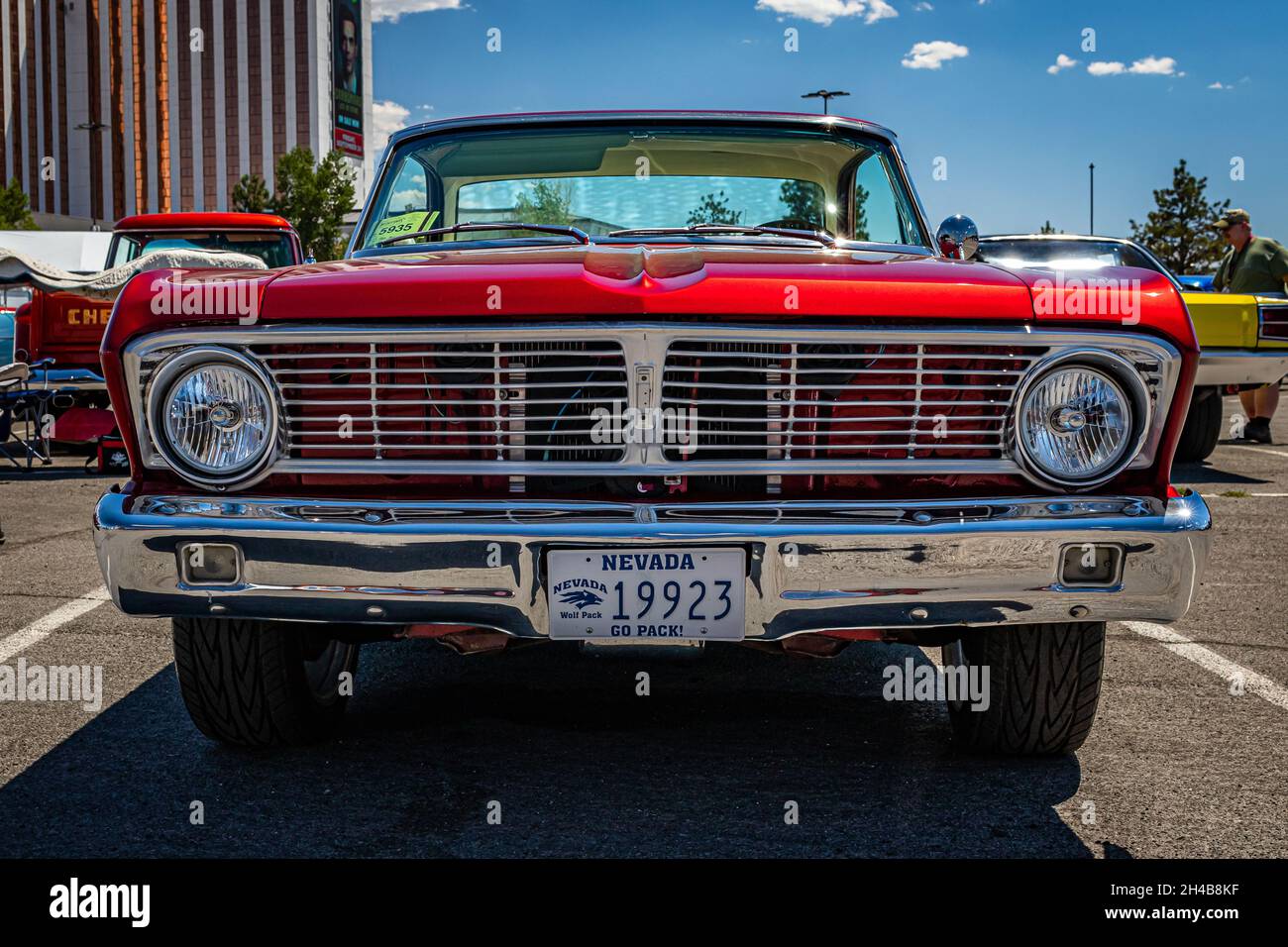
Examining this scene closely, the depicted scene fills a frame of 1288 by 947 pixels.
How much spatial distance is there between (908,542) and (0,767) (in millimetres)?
2258

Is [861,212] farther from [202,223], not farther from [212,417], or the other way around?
[202,223]

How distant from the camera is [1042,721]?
10.6 ft

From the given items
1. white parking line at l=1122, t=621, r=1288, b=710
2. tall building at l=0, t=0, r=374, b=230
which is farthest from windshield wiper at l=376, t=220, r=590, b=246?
tall building at l=0, t=0, r=374, b=230

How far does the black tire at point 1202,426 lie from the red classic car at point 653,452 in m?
7.29

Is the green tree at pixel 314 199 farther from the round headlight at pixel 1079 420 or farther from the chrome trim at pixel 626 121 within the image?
the round headlight at pixel 1079 420

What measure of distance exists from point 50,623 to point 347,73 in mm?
97600

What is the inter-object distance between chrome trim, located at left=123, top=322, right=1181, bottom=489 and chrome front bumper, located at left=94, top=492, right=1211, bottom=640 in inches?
3.6

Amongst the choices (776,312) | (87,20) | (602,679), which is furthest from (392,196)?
(87,20)

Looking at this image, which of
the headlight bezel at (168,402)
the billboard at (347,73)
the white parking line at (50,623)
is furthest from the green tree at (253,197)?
the headlight bezel at (168,402)

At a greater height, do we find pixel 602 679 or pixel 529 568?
pixel 529 568

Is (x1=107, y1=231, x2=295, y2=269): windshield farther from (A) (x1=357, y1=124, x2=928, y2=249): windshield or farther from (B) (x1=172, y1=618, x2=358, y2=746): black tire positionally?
(B) (x1=172, y1=618, x2=358, y2=746): black tire
